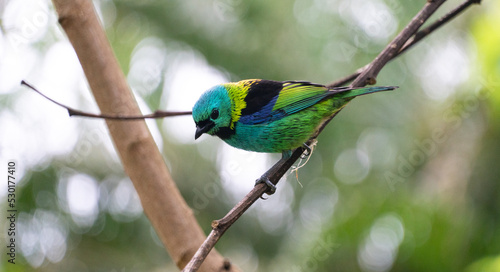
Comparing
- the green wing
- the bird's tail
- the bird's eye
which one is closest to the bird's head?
the bird's eye

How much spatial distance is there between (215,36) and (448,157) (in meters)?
2.23

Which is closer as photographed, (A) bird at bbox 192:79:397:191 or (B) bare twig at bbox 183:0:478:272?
(B) bare twig at bbox 183:0:478:272

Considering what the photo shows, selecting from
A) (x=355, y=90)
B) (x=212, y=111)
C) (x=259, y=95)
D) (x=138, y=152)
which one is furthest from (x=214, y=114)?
(x=355, y=90)

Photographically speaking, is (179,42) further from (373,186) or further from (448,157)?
(448,157)

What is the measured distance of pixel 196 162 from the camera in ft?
13.6

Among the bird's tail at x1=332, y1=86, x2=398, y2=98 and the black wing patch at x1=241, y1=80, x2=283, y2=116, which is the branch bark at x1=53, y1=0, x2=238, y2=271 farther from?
the bird's tail at x1=332, y1=86, x2=398, y2=98

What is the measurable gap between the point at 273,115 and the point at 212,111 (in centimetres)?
33

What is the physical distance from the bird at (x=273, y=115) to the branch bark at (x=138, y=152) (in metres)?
0.38

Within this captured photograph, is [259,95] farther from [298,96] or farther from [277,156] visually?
[277,156]

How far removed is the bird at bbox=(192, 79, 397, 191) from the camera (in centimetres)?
209

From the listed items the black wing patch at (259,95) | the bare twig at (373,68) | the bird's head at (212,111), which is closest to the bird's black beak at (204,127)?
the bird's head at (212,111)

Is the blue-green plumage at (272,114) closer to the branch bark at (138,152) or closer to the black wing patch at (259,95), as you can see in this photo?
the black wing patch at (259,95)

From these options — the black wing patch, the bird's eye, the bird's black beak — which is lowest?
the bird's black beak

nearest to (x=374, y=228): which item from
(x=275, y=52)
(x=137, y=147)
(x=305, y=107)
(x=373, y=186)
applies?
(x=373, y=186)
